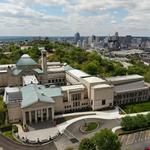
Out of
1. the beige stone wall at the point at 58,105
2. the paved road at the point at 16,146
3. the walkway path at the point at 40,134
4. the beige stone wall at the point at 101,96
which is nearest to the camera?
the paved road at the point at 16,146

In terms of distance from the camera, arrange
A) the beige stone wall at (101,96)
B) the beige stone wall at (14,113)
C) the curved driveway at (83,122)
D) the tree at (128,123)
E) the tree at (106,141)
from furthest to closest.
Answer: the beige stone wall at (101,96) → the beige stone wall at (14,113) → the tree at (128,123) → the curved driveway at (83,122) → the tree at (106,141)

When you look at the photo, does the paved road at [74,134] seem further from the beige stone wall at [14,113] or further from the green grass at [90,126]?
the beige stone wall at [14,113]

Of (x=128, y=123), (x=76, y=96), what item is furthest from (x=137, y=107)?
(x=76, y=96)

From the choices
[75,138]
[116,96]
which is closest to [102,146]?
[75,138]

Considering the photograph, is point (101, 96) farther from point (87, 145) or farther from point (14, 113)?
point (87, 145)

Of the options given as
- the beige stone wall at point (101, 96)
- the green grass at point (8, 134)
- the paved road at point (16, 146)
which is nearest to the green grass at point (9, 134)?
the green grass at point (8, 134)

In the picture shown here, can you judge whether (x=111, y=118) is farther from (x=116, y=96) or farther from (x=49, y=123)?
(x=49, y=123)
